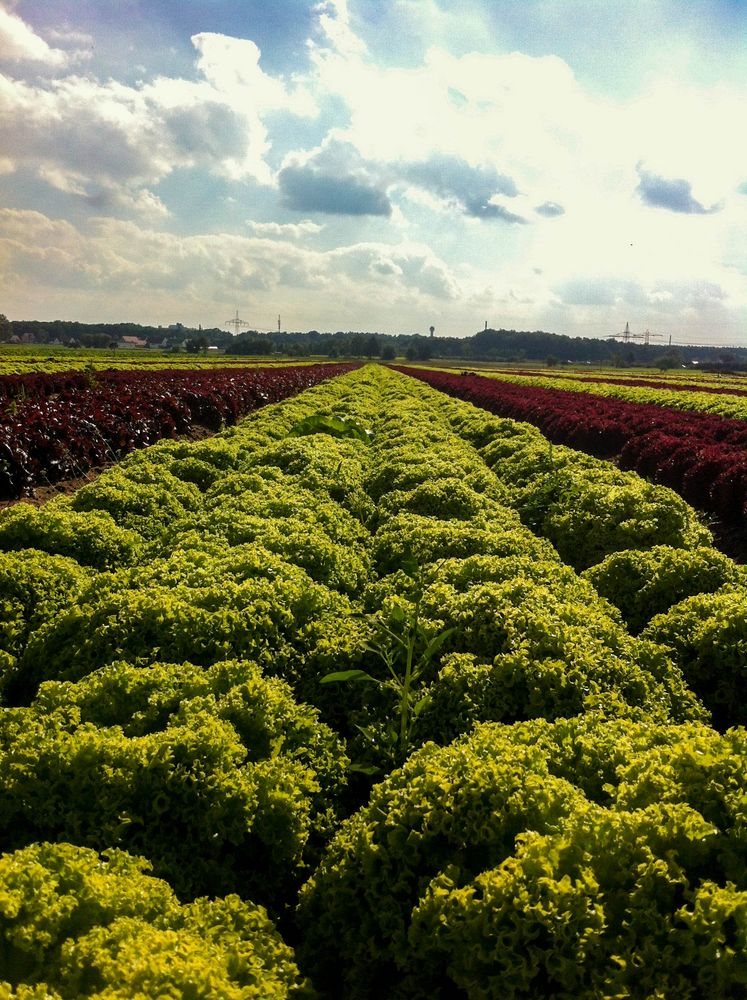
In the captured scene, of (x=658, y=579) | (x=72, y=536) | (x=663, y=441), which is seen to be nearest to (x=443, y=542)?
(x=658, y=579)

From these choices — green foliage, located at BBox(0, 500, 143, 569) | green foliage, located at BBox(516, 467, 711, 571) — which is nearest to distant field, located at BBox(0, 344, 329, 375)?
green foliage, located at BBox(0, 500, 143, 569)

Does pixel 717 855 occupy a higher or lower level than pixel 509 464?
lower

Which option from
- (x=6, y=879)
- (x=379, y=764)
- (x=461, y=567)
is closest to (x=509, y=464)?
(x=461, y=567)

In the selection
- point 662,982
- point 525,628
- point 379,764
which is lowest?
point 379,764

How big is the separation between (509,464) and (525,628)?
9.23 m

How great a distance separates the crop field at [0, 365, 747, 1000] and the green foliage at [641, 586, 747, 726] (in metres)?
0.03

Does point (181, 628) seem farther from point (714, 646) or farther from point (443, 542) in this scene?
point (714, 646)

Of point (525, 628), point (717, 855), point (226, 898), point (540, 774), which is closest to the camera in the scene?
point (717, 855)

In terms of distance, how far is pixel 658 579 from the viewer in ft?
22.8

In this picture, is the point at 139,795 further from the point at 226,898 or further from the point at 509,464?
the point at 509,464

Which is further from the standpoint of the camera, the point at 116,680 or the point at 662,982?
the point at 116,680

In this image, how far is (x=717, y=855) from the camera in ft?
9.29

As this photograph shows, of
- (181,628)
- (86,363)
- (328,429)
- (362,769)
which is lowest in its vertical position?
(362,769)

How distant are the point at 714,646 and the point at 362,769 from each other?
314 centimetres
